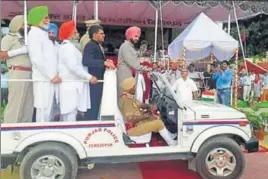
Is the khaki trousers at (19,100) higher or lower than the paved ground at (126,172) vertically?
higher

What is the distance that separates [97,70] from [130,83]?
0.44 m

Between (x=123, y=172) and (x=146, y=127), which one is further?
(x=123, y=172)

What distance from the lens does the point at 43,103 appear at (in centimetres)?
426

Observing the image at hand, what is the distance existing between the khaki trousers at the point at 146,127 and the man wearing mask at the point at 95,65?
523 mm

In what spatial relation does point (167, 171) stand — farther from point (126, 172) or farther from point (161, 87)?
point (161, 87)

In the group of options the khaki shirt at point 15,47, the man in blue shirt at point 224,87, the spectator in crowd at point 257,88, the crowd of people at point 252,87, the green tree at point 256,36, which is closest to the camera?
the khaki shirt at point 15,47

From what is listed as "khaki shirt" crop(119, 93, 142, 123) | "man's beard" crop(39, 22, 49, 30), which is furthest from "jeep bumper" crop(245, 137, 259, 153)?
"man's beard" crop(39, 22, 49, 30)

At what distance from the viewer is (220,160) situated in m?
4.61

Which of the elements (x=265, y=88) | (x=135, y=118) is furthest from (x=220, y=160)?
(x=265, y=88)

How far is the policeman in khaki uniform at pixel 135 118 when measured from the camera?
4.57 meters

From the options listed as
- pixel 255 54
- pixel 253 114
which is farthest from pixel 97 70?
pixel 255 54

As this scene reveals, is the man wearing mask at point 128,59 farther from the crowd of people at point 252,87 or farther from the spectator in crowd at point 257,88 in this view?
the spectator in crowd at point 257,88

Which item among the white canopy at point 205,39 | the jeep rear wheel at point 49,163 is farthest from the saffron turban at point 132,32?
the white canopy at point 205,39

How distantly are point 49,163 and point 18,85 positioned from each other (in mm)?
1012
